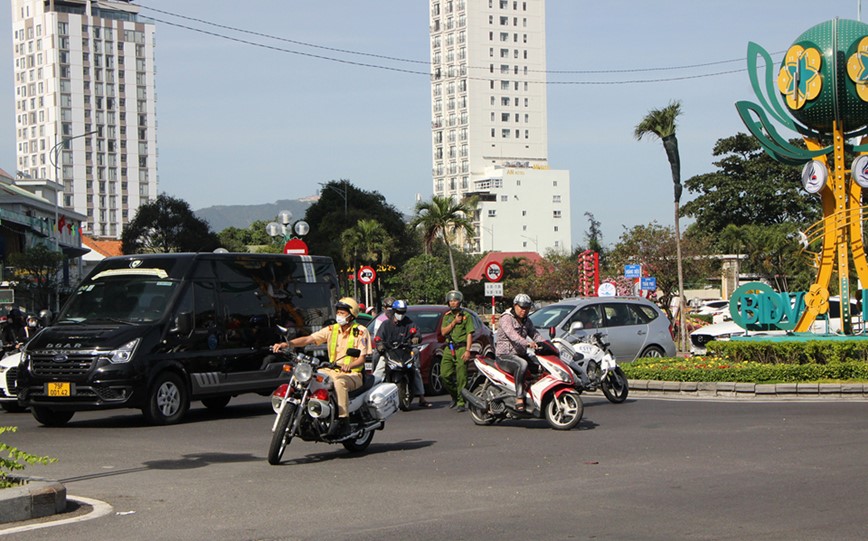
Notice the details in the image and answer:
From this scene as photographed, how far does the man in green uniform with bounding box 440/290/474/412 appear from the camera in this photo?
643 inches

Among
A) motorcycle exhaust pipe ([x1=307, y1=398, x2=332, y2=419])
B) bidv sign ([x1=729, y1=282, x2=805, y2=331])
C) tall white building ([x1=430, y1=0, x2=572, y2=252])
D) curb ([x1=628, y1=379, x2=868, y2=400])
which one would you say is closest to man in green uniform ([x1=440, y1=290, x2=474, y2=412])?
curb ([x1=628, y1=379, x2=868, y2=400])

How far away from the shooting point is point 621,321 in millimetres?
22594

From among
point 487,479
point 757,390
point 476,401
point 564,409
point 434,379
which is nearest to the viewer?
point 487,479

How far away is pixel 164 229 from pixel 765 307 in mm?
58390

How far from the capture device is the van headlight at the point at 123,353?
14.5 metres

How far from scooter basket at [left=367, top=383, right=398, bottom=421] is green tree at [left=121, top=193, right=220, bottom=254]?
212ft

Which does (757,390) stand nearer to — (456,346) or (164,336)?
(456,346)

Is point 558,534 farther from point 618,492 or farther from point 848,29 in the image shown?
point 848,29

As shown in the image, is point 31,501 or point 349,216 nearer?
point 31,501

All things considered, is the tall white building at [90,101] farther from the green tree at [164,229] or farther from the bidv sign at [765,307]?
the bidv sign at [765,307]

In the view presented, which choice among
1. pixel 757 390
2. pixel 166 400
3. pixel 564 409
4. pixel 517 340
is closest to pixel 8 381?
pixel 166 400

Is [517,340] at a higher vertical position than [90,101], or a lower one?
lower

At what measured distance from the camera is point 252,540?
7074mm

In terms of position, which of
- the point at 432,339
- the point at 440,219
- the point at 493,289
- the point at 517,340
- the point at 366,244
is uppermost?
the point at 440,219
